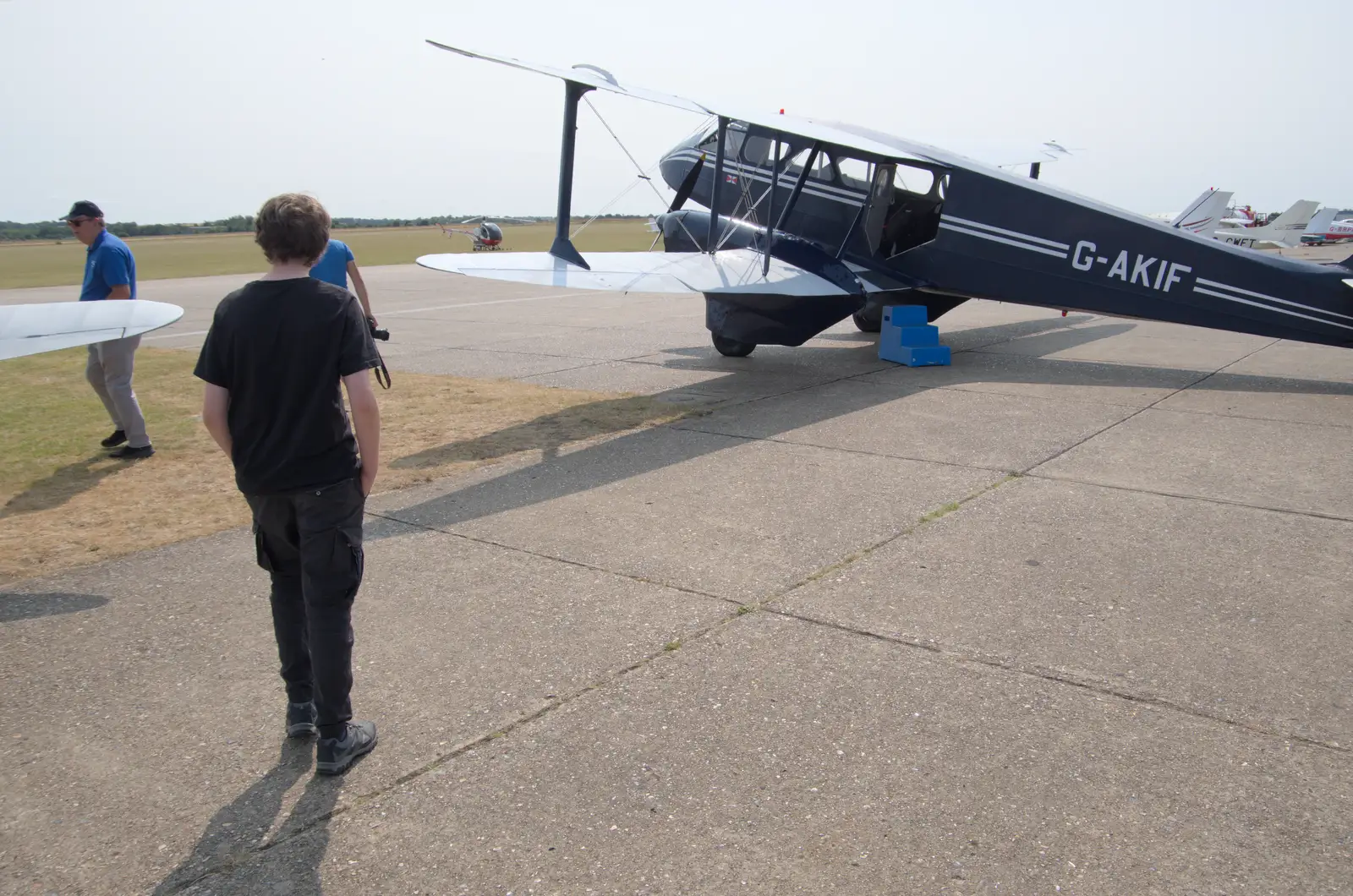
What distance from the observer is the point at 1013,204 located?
36.2 feet

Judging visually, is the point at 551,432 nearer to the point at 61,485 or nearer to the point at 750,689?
the point at 61,485

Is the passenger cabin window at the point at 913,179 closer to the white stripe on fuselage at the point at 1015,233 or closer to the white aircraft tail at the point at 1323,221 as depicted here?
the white stripe on fuselage at the point at 1015,233

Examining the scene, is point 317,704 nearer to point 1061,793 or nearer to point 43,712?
point 43,712

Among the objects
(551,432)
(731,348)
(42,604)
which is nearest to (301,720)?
(42,604)

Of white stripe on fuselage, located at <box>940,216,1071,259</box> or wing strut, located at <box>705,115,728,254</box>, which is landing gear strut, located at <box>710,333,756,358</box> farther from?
white stripe on fuselage, located at <box>940,216,1071,259</box>

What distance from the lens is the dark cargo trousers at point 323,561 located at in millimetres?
3221

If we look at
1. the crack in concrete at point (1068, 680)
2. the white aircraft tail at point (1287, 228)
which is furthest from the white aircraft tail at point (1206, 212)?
the white aircraft tail at point (1287, 228)

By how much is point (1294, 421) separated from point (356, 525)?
8395 millimetres

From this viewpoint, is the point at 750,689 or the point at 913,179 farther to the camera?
the point at 913,179

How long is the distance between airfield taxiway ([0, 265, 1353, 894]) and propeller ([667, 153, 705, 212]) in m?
6.93

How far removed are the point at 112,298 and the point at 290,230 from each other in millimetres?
5329

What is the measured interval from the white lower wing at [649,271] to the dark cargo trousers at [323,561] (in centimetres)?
531

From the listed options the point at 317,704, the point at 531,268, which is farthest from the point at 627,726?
the point at 531,268

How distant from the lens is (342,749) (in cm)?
329
